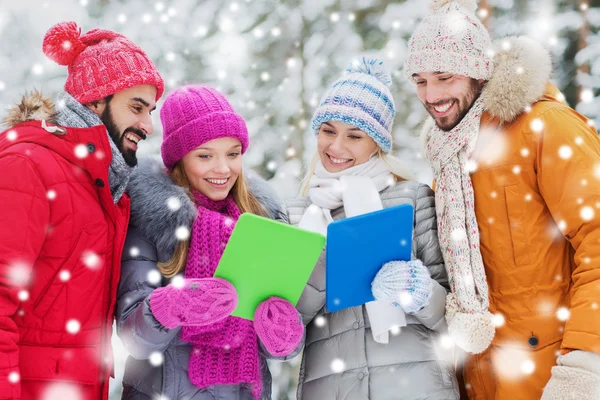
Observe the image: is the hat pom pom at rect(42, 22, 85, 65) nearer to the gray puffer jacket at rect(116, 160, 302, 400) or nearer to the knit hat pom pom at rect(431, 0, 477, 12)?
the gray puffer jacket at rect(116, 160, 302, 400)

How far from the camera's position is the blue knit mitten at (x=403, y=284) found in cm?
218

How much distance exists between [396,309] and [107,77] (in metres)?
1.57

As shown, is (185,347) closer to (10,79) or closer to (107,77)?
(107,77)

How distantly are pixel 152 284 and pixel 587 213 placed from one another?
1.72 meters

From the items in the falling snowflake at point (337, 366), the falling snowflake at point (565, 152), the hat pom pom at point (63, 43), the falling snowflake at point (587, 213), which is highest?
the hat pom pom at point (63, 43)

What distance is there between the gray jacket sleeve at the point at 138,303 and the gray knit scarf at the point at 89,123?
20 centimetres

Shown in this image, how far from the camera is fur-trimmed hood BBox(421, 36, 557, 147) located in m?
2.39

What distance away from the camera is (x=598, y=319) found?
2051 millimetres

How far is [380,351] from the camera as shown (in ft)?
8.20

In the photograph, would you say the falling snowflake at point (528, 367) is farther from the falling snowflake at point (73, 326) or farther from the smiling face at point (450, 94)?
the falling snowflake at point (73, 326)

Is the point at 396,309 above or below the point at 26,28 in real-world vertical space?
below

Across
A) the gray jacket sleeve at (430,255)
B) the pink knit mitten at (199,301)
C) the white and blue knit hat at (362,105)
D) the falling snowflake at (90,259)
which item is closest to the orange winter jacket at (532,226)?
the gray jacket sleeve at (430,255)

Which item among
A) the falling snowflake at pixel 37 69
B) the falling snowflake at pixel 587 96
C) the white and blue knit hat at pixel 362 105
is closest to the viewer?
the white and blue knit hat at pixel 362 105

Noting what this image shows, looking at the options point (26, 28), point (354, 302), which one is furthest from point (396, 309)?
point (26, 28)
